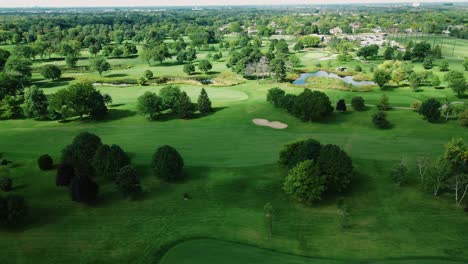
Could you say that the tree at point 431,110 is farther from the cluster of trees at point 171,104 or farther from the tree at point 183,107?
the tree at point 183,107

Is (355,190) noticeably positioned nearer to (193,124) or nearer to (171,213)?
(171,213)

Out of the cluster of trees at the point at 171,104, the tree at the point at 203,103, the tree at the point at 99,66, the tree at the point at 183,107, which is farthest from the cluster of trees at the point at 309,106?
the tree at the point at 99,66

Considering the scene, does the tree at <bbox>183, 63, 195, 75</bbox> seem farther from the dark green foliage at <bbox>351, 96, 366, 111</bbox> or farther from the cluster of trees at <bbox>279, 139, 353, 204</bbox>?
the cluster of trees at <bbox>279, 139, 353, 204</bbox>

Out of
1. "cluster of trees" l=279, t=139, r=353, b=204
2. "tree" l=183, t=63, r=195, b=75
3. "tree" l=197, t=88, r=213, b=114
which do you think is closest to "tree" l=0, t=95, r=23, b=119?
"tree" l=197, t=88, r=213, b=114

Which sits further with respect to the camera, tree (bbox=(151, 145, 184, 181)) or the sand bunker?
the sand bunker

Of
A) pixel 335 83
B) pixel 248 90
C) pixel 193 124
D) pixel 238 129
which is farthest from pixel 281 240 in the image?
pixel 335 83

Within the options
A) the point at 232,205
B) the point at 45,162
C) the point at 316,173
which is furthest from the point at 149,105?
the point at 316,173
